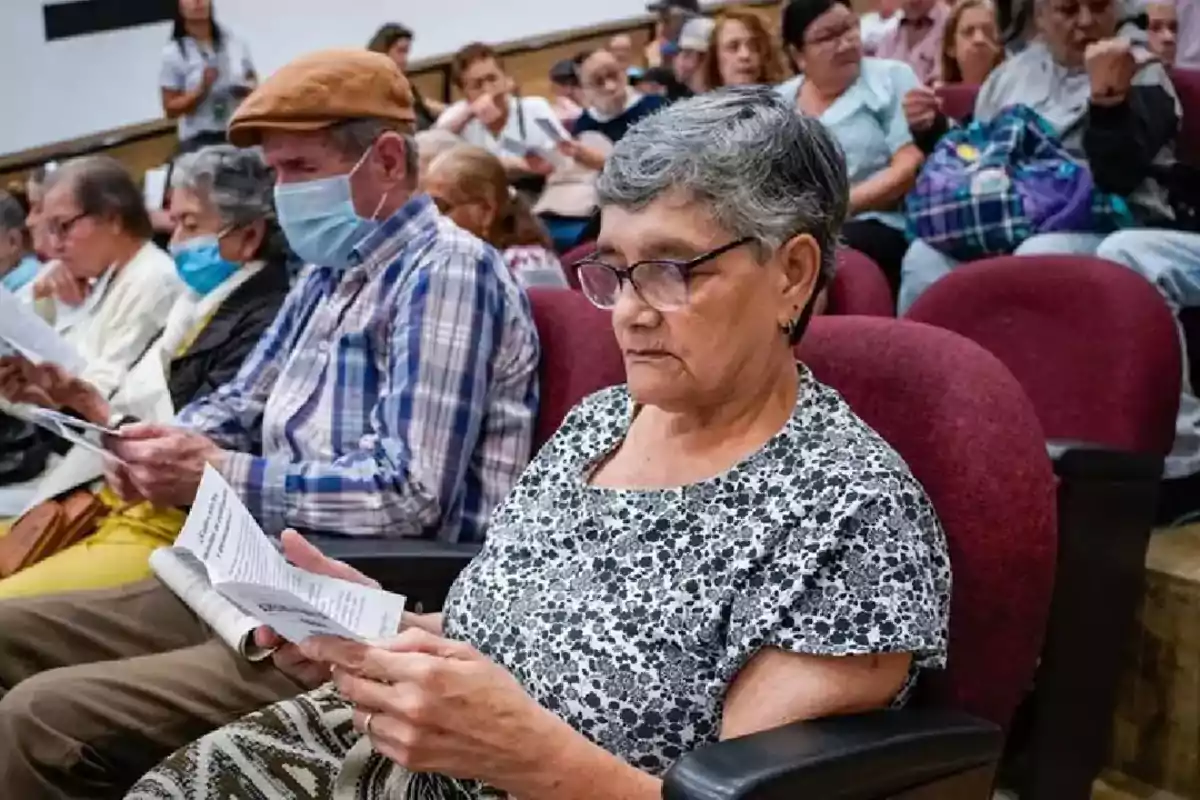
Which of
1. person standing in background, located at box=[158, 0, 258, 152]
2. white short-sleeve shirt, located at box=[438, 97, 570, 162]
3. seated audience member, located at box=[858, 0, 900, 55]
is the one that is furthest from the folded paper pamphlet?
person standing in background, located at box=[158, 0, 258, 152]

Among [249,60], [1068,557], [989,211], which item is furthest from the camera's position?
[249,60]

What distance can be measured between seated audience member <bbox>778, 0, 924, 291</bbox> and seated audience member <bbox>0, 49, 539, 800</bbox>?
4.51ft

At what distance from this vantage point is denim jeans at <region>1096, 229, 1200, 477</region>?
7.36ft

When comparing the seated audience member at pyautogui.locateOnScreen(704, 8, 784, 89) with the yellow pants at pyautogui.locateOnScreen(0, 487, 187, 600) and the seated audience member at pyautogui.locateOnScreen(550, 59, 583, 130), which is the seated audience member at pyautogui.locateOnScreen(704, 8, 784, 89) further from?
the yellow pants at pyautogui.locateOnScreen(0, 487, 187, 600)

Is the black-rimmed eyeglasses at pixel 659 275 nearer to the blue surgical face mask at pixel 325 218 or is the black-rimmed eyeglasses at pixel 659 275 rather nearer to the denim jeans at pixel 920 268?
the blue surgical face mask at pixel 325 218

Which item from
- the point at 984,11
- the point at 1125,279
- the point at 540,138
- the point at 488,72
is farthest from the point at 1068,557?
the point at 488,72

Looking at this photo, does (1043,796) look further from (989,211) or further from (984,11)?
(984,11)

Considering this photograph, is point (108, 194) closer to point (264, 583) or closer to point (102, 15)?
point (264, 583)

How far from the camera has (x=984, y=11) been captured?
3818 mm

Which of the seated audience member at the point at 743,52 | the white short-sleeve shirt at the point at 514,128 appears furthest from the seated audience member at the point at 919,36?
the white short-sleeve shirt at the point at 514,128

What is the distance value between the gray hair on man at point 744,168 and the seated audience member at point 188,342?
1.05 metres

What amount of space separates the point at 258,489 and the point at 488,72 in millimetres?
3749

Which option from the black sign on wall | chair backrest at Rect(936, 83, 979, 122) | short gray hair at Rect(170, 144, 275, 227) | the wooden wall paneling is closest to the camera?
short gray hair at Rect(170, 144, 275, 227)

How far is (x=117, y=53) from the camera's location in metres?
6.29
